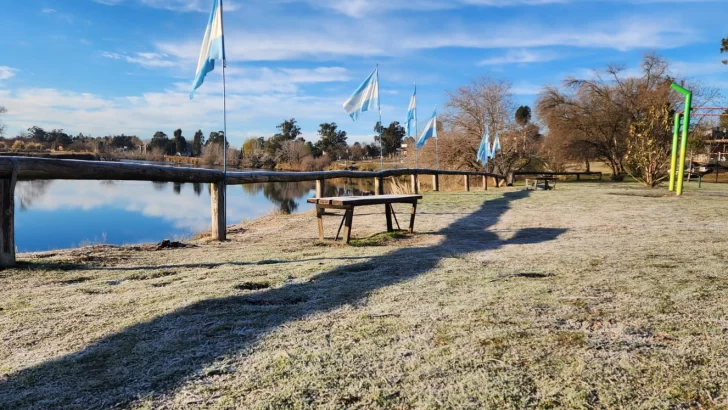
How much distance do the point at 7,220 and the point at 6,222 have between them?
0.02 m

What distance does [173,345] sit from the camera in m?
2.36

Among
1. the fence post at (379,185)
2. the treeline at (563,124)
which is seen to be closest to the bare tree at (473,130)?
the treeline at (563,124)

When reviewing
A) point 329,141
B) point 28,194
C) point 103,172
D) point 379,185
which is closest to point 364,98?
point 379,185

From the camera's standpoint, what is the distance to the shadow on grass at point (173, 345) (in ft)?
6.20

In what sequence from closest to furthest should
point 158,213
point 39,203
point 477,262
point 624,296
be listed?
point 624,296 < point 477,262 < point 158,213 < point 39,203

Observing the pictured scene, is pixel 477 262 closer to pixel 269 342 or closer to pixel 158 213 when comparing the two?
pixel 269 342

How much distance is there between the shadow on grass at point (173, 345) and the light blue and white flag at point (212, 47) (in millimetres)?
4108

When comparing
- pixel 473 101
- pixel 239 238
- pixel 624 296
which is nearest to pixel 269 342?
pixel 624 296

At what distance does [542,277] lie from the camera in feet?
12.6

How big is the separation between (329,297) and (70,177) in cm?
308

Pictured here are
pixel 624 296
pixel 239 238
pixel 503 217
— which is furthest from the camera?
pixel 503 217

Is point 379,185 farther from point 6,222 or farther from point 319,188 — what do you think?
point 6,222

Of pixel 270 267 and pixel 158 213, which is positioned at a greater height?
pixel 270 267

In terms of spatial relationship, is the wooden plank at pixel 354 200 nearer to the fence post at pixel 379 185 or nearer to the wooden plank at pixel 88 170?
the wooden plank at pixel 88 170
